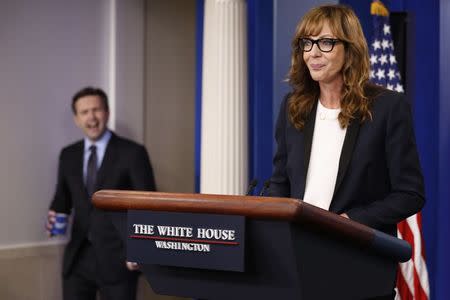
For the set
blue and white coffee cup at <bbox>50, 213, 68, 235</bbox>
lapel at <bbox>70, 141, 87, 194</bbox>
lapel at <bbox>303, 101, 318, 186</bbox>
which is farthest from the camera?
blue and white coffee cup at <bbox>50, 213, 68, 235</bbox>

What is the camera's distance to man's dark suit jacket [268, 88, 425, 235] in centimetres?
223

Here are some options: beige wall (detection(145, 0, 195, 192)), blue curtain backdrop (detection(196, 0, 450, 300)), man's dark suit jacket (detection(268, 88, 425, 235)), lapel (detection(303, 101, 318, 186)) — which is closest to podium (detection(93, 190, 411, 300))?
man's dark suit jacket (detection(268, 88, 425, 235))

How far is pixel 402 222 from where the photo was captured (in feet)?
14.0

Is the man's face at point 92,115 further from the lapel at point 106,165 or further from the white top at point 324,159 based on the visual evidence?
the white top at point 324,159

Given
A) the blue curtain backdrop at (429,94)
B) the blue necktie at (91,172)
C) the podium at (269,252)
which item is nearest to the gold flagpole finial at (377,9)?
the blue curtain backdrop at (429,94)

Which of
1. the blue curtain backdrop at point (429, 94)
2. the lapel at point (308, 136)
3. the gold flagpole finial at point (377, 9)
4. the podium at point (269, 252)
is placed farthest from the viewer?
the blue curtain backdrop at point (429, 94)

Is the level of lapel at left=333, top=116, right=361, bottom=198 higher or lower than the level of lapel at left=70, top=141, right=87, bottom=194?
higher

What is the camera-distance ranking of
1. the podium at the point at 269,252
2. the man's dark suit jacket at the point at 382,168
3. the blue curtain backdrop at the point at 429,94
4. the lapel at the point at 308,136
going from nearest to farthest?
the podium at the point at 269,252
the man's dark suit jacket at the point at 382,168
the lapel at the point at 308,136
the blue curtain backdrop at the point at 429,94

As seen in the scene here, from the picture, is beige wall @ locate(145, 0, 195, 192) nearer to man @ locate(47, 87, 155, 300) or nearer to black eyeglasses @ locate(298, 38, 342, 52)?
man @ locate(47, 87, 155, 300)

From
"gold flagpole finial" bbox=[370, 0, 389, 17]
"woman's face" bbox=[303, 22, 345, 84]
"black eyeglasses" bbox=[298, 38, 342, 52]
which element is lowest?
"woman's face" bbox=[303, 22, 345, 84]

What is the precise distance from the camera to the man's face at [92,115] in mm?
5348

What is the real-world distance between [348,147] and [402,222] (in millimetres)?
2098

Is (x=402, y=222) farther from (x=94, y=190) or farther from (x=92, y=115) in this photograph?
(x=92, y=115)

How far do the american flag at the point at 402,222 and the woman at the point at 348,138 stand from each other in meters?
1.96
